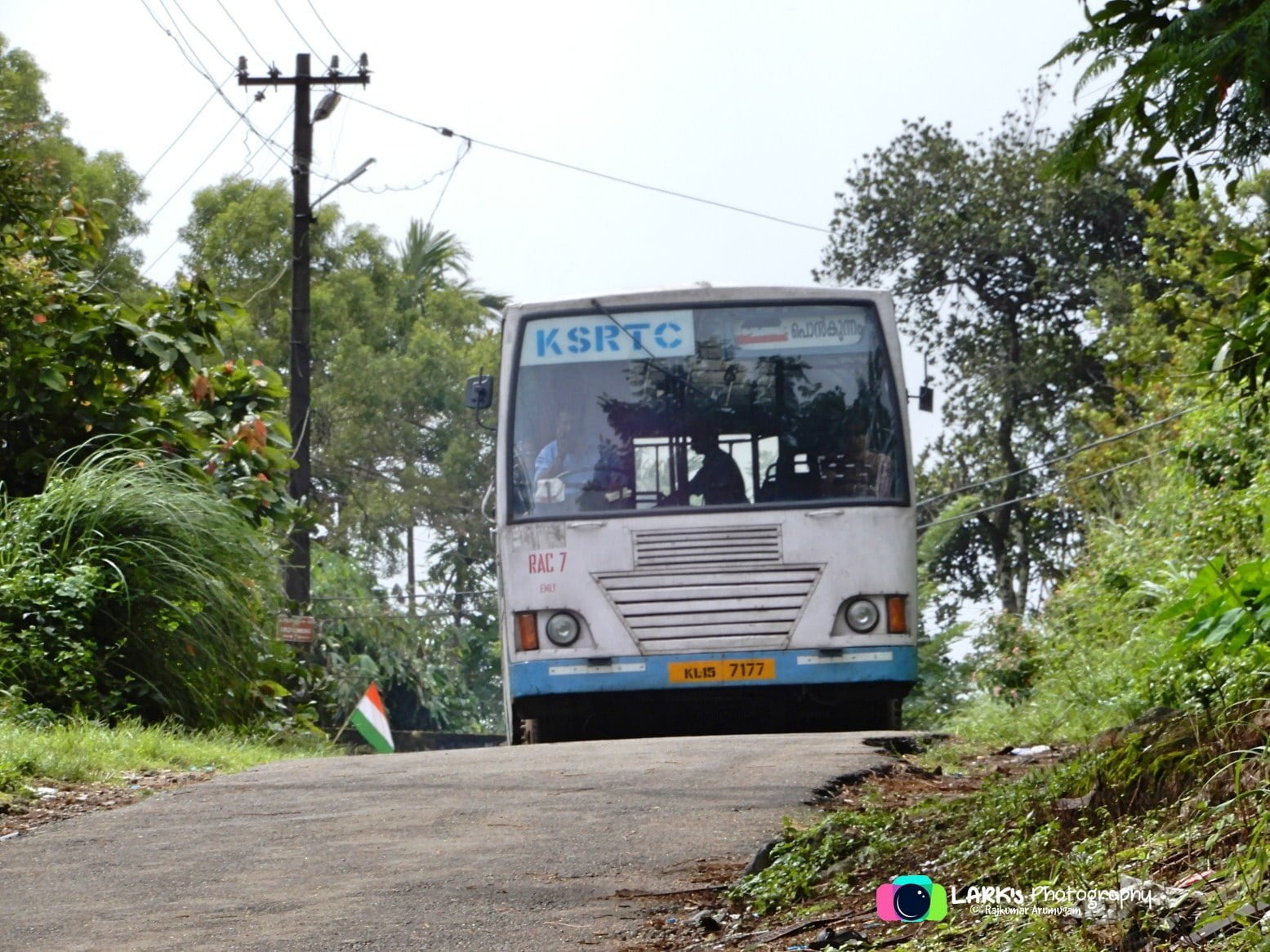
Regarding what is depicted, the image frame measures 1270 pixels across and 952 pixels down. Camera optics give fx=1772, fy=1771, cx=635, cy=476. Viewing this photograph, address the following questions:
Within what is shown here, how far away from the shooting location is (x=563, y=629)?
35.7 feet

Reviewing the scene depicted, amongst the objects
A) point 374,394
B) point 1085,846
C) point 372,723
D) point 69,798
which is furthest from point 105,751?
point 374,394

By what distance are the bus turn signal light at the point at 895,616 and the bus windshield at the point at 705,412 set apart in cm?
61

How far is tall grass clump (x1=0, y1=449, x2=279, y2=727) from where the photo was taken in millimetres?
9953

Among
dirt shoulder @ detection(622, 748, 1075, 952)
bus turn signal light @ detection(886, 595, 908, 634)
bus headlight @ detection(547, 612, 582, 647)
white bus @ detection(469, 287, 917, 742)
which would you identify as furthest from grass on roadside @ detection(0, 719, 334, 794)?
bus turn signal light @ detection(886, 595, 908, 634)

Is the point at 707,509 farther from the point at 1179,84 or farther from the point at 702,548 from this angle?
the point at 1179,84

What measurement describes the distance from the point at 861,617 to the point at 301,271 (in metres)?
12.2

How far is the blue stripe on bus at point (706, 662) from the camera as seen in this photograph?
1066cm

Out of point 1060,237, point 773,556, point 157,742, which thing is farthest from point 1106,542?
point 1060,237

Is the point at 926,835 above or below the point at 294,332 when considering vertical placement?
below

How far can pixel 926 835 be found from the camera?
→ 4.77 m

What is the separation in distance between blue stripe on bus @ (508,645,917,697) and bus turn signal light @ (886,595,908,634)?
105 mm

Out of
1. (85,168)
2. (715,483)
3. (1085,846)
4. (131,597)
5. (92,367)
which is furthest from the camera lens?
(85,168)

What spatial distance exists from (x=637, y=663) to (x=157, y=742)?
3.05 metres

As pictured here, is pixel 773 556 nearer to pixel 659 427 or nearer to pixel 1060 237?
pixel 659 427
